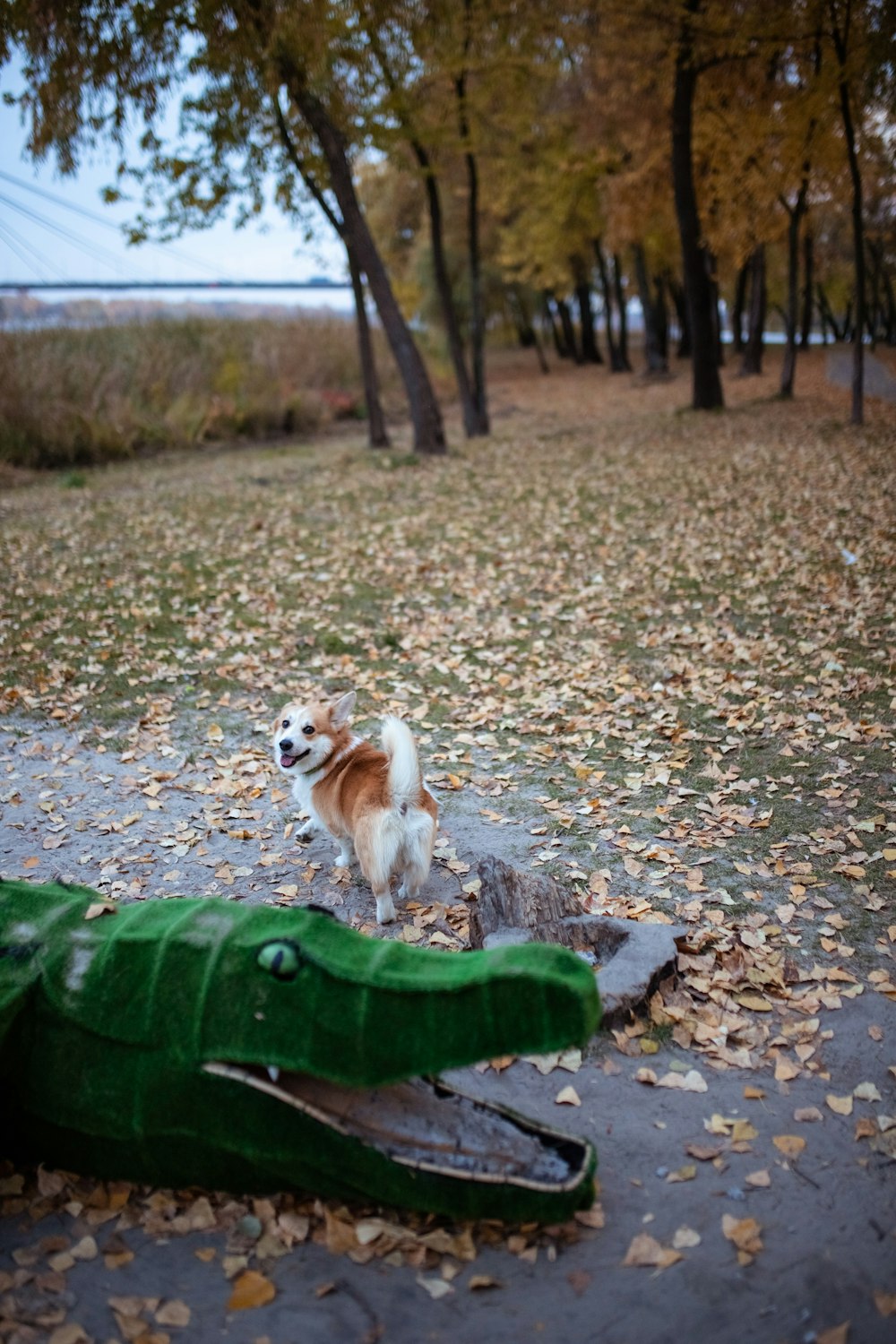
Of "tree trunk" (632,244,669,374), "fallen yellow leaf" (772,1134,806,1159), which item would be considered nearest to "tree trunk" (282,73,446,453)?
"tree trunk" (632,244,669,374)

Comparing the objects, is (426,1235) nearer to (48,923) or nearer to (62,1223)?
(62,1223)

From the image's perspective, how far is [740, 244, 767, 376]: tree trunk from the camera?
26.5 metres

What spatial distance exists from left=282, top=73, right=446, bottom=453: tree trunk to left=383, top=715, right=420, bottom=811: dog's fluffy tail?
14606 mm

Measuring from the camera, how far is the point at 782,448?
16453mm

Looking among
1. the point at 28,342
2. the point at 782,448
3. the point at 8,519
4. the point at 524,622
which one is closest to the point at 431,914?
the point at 524,622

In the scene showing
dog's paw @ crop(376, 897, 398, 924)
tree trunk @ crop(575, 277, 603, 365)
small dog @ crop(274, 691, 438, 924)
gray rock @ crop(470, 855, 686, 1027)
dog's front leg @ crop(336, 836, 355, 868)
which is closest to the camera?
gray rock @ crop(470, 855, 686, 1027)

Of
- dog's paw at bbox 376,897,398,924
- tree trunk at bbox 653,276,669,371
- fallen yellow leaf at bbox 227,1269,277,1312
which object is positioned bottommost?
fallen yellow leaf at bbox 227,1269,277,1312

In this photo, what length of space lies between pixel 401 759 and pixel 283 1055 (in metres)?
1.60

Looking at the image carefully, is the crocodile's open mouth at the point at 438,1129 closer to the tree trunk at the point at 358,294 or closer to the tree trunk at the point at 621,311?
the tree trunk at the point at 358,294

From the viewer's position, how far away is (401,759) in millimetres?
4258

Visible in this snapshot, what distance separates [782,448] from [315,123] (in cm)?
1015

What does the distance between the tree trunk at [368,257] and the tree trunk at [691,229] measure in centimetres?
623

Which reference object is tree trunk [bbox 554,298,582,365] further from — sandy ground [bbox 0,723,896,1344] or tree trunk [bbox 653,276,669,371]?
sandy ground [bbox 0,723,896,1344]

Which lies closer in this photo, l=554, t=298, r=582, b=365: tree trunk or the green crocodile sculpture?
the green crocodile sculpture
